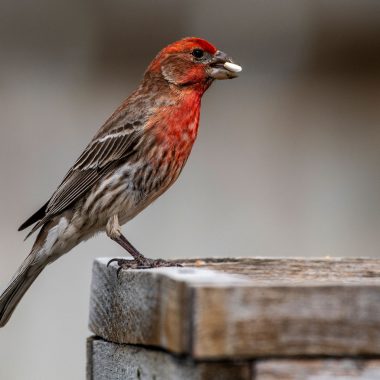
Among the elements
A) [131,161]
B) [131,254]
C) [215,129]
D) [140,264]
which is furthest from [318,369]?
[215,129]

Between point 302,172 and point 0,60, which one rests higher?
point 0,60

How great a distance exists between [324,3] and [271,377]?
196 inches

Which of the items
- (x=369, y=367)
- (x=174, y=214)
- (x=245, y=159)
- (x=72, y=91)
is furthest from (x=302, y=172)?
(x=369, y=367)

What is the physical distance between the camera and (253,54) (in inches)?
314

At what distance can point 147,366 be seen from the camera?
3984 mm

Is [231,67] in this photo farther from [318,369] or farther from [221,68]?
[318,369]

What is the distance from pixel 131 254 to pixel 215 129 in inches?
94.3

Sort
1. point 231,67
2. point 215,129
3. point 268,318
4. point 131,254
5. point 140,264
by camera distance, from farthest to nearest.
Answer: point 215,129
point 231,67
point 131,254
point 140,264
point 268,318

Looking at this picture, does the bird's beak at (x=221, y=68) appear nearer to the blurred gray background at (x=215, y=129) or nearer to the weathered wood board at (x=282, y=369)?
the blurred gray background at (x=215, y=129)

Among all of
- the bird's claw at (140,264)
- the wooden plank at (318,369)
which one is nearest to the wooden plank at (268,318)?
the wooden plank at (318,369)

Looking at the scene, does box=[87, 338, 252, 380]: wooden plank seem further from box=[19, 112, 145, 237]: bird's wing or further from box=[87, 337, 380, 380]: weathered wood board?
box=[19, 112, 145, 237]: bird's wing

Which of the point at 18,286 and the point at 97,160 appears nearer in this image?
the point at 18,286

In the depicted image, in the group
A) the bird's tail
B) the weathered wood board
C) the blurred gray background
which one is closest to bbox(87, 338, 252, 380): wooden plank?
the weathered wood board

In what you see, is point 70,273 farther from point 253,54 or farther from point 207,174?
point 253,54
